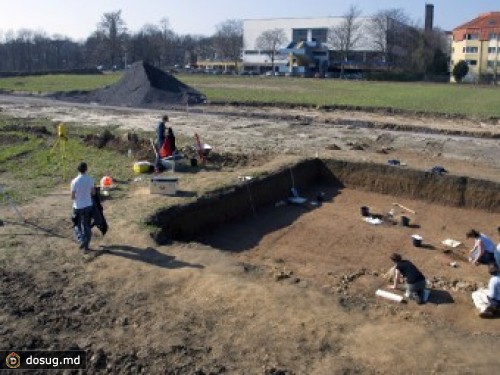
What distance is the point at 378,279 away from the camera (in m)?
11.3

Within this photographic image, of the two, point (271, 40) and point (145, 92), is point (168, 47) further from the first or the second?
point (145, 92)

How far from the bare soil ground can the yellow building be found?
81696mm

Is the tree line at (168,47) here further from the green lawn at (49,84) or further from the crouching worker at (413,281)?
the crouching worker at (413,281)

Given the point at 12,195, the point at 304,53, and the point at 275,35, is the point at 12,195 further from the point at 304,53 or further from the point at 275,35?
the point at 275,35

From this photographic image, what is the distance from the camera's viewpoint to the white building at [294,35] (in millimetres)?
110812

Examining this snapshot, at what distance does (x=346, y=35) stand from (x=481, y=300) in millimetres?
105488

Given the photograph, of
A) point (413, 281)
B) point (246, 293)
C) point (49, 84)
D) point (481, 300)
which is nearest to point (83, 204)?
point (246, 293)

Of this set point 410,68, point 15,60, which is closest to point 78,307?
point 410,68

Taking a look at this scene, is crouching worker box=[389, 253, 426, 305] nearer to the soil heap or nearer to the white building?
the soil heap

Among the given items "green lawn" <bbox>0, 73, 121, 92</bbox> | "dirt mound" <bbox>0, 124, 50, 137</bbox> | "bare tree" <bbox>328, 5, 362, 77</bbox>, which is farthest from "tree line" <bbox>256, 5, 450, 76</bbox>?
Answer: "dirt mound" <bbox>0, 124, 50, 137</bbox>

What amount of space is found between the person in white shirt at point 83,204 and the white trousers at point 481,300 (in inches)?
293

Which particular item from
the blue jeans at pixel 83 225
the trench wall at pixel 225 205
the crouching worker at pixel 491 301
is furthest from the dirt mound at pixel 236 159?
the crouching worker at pixel 491 301

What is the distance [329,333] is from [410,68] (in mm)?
92615

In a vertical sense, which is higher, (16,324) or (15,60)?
(15,60)
